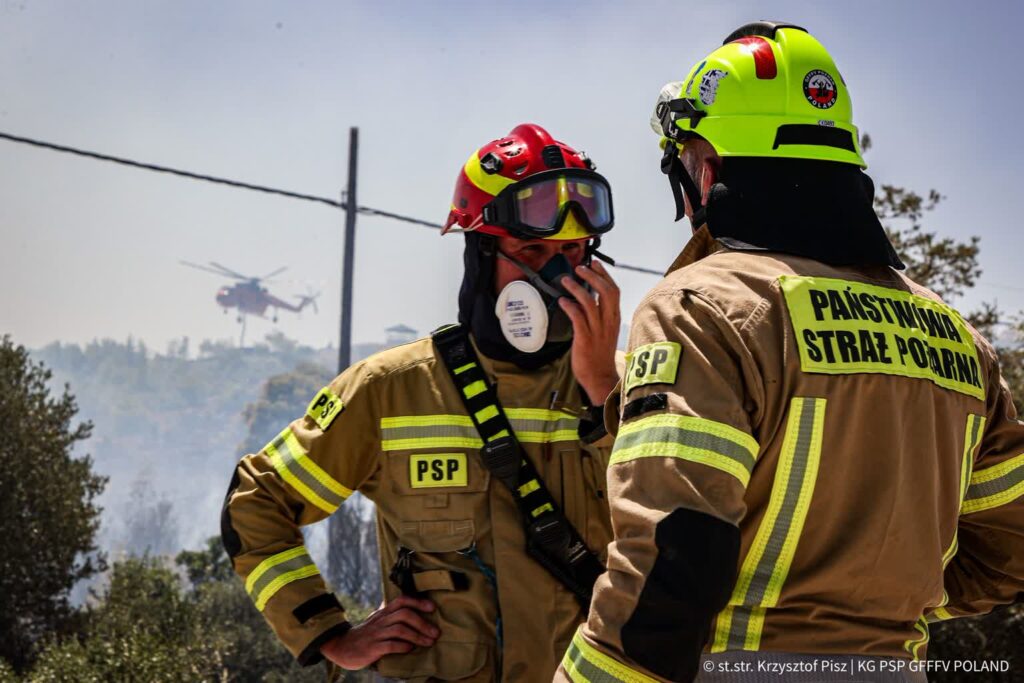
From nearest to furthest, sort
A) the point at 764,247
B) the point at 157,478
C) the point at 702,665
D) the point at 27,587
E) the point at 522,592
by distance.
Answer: the point at 702,665, the point at 764,247, the point at 522,592, the point at 27,587, the point at 157,478

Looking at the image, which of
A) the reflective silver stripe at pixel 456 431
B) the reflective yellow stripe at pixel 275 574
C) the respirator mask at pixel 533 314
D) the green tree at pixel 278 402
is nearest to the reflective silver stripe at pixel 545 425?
the reflective silver stripe at pixel 456 431

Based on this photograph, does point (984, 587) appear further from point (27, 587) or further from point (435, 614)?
point (27, 587)

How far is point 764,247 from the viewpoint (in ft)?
6.61

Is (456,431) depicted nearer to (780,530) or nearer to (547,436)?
(547,436)

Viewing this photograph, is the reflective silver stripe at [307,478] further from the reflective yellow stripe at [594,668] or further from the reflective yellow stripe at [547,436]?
the reflective yellow stripe at [594,668]

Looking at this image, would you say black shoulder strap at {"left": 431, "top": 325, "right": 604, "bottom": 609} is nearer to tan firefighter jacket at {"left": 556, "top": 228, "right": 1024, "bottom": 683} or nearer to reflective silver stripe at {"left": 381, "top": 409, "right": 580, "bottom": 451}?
reflective silver stripe at {"left": 381, "top": 409, "right": 580, "bottom": 451}

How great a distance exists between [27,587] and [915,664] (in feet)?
39.6

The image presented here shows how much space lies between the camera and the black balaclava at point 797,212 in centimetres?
201

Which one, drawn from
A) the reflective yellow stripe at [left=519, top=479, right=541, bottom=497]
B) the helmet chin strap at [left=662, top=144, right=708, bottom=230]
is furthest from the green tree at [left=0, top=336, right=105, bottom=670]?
the helmet chin strap at [left=662, top=144, right=708, bottom=230]

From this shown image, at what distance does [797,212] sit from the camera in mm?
2027

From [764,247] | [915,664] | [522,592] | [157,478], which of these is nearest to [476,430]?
[522,592]

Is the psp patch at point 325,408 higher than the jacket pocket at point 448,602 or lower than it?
higher

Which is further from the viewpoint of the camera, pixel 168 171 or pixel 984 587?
pixel 168 171

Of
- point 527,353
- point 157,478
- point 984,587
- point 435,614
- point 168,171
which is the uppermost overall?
point 168,171
